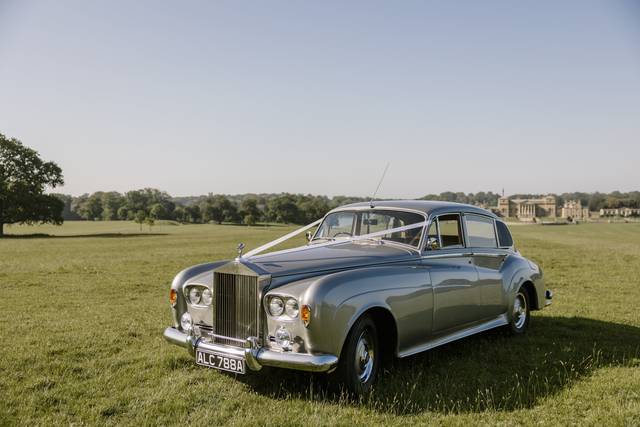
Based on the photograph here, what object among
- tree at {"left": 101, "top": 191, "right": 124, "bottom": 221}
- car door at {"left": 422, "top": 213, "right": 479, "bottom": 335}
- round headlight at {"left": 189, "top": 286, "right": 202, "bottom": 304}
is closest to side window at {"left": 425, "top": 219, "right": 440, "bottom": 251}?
car door at {"left": 422, "top": 213, "right": 479, "bottom": 335}

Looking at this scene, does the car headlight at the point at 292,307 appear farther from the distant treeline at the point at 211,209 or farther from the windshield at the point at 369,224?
the distant treeline at the point at 211,209

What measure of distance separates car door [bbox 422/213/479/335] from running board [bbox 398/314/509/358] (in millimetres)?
95

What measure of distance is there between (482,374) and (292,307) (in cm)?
251

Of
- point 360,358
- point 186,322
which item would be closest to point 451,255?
point 360,358

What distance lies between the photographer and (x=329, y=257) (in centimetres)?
588

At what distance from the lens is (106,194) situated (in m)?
125

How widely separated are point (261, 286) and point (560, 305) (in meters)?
8.06

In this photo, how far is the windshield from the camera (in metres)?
6.57

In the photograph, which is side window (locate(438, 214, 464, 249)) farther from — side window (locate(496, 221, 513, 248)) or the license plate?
the license plate

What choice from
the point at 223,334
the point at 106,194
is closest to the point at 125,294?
the point at 223,334

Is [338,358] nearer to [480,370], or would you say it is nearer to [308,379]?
[308,379]

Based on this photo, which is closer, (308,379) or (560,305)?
(308,379)

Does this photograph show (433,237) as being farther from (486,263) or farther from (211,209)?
(211,209)

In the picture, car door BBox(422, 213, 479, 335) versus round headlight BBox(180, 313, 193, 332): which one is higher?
car door BBox(422, 213, 479, 335)
